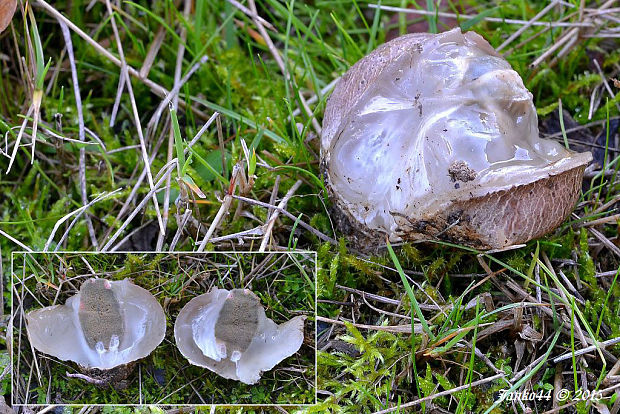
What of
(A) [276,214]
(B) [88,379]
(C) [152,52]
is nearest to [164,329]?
(B) [88,379]

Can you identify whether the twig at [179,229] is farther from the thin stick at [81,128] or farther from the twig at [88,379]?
the twig at [88,379]

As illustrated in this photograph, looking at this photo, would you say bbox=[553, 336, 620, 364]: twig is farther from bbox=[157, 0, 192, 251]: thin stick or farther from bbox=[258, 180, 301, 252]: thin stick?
bbox=[157, 0, 192, 251]: thin stick

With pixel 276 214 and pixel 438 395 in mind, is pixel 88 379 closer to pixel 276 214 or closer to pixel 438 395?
pixel 276 214

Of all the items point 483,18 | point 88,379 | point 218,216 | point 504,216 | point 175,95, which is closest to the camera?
point 504,216

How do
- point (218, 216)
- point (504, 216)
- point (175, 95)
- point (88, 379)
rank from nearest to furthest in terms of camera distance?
point (504, 216) < point (88, 379) < point (218, 216) < point (175, 95)

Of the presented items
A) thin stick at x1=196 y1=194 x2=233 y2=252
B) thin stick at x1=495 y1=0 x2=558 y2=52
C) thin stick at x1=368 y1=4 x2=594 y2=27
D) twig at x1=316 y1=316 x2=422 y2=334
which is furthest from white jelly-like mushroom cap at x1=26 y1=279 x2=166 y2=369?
thin stick at x1=495 y1=0 x2=558 y2=52

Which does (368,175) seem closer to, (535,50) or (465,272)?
(465,272)

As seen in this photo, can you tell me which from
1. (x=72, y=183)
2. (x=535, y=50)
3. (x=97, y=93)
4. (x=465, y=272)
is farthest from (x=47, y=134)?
(x=535, y=50)
